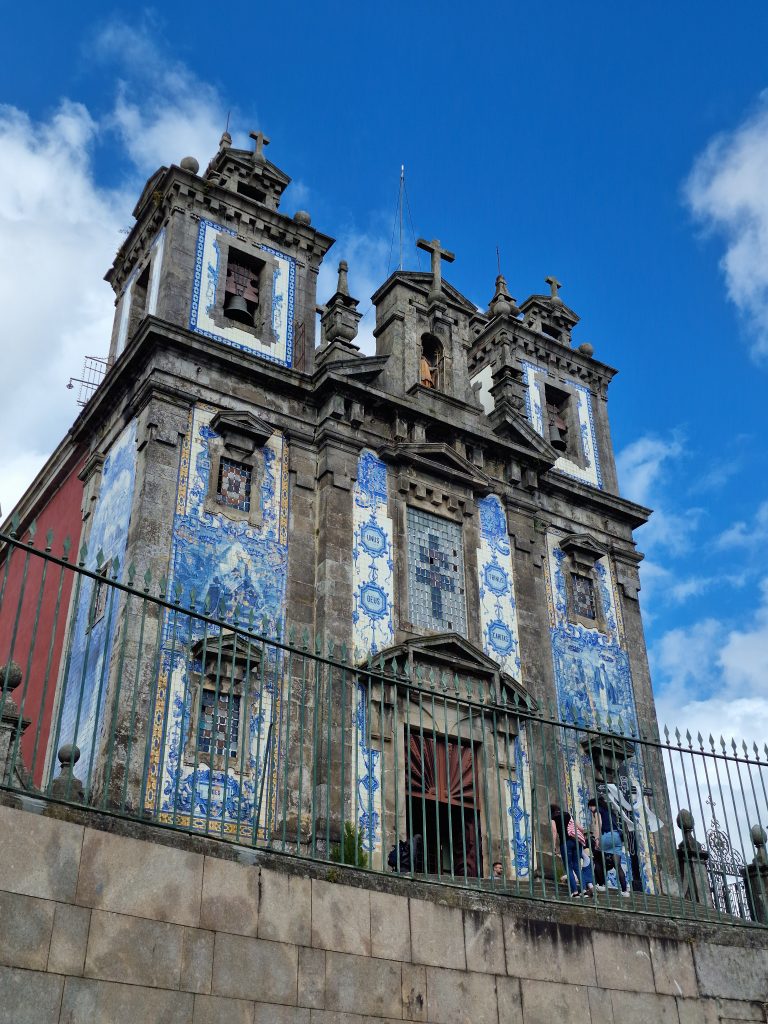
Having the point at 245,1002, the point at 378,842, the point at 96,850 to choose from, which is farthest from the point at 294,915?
the point at 378,842

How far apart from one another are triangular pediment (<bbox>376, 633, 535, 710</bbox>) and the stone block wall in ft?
27.1

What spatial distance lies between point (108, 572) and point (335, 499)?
3.86m

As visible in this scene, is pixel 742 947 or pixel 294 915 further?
pixel 742 947

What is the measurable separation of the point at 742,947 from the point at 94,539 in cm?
1202

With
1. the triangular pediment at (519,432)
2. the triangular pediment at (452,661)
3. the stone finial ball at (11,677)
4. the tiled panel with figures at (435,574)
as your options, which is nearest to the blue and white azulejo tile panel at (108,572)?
the triangular pediment at (452,661)

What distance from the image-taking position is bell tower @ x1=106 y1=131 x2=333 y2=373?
63.6ft

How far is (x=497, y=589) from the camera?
Result: 64.4 feet

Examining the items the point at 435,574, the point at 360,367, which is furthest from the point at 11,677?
the point at 360,367

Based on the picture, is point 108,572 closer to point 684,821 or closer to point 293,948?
point 684,821

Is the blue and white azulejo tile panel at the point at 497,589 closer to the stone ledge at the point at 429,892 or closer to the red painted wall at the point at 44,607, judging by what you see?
the red painted wall at the point at 44,607

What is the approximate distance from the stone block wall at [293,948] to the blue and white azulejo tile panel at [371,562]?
852cm

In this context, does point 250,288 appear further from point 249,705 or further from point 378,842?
point 249,705

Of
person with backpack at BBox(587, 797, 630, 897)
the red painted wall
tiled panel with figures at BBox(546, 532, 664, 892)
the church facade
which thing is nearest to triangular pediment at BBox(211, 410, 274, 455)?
the church facade

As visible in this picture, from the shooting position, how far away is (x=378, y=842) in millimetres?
15672
